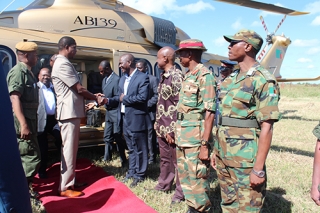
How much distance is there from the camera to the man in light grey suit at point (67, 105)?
3.36m

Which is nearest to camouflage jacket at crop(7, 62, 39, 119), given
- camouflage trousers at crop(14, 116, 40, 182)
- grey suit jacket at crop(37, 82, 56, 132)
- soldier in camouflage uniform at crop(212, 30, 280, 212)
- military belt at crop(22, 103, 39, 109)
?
military belt at crop(22, 103, 39, 109)

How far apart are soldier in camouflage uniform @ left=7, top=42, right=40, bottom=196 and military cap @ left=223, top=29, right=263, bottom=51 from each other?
2326 mm

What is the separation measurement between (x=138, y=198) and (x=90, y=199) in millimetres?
594

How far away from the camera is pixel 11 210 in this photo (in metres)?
1.31

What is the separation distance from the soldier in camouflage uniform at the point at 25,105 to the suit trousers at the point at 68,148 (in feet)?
1.03

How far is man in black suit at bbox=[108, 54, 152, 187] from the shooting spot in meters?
3.85

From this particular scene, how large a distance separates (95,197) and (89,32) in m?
3.36

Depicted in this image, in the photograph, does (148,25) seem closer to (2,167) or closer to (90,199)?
(90,199)

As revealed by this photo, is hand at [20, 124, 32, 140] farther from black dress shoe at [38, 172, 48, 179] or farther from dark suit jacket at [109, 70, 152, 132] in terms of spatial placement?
black dress shoe at [38, 172, 48, 179]

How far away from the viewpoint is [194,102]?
2746 millimetres

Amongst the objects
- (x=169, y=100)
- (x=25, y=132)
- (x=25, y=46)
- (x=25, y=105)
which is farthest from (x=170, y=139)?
(x=25, y=46)

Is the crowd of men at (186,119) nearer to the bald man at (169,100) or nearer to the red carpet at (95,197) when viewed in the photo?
the bald man at (169,100)

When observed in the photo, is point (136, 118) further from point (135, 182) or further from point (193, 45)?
point (193, 45)

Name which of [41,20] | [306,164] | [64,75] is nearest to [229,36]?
[64,75]
